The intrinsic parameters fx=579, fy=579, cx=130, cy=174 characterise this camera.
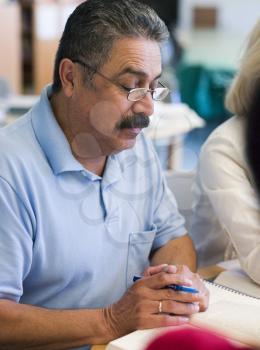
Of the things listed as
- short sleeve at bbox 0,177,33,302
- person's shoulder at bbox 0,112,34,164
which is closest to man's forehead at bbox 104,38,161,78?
person's shoulder at bbox 0,112,34,164

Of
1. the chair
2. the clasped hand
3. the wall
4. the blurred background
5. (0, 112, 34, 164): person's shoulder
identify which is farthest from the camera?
the wall

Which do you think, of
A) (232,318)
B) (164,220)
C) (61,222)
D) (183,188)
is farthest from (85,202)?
(183,188)

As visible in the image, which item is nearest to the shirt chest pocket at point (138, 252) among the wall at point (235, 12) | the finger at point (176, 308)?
the finger at point (176, 308)

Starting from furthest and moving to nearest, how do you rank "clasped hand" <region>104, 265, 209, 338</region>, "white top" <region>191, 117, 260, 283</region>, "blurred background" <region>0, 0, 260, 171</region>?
1. "blurred background" <region>0, 0, 260, 171</region>
2. "white top" <region>191, 117, 260, 283</region>
3. "clasped hand" <region>104, 265, 209, 338</region>

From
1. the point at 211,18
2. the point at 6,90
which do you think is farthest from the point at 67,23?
the point at 211,18

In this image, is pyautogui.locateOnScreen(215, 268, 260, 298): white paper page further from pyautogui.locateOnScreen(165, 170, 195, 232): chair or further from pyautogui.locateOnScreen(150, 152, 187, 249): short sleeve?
pyautogui.locateOnScreen(165, 170, 195, 232): chair

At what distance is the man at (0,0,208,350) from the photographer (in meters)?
1.11

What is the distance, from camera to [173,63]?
8.18 metres

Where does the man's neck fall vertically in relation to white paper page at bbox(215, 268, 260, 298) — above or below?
above

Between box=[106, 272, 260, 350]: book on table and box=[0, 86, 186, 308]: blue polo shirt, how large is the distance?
24 centimetres

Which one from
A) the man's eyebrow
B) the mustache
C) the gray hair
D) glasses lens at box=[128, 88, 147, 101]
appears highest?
the gray hair

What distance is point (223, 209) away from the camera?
1486 mm

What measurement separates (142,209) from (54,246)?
30 cm

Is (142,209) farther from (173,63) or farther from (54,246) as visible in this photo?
(173,63)
